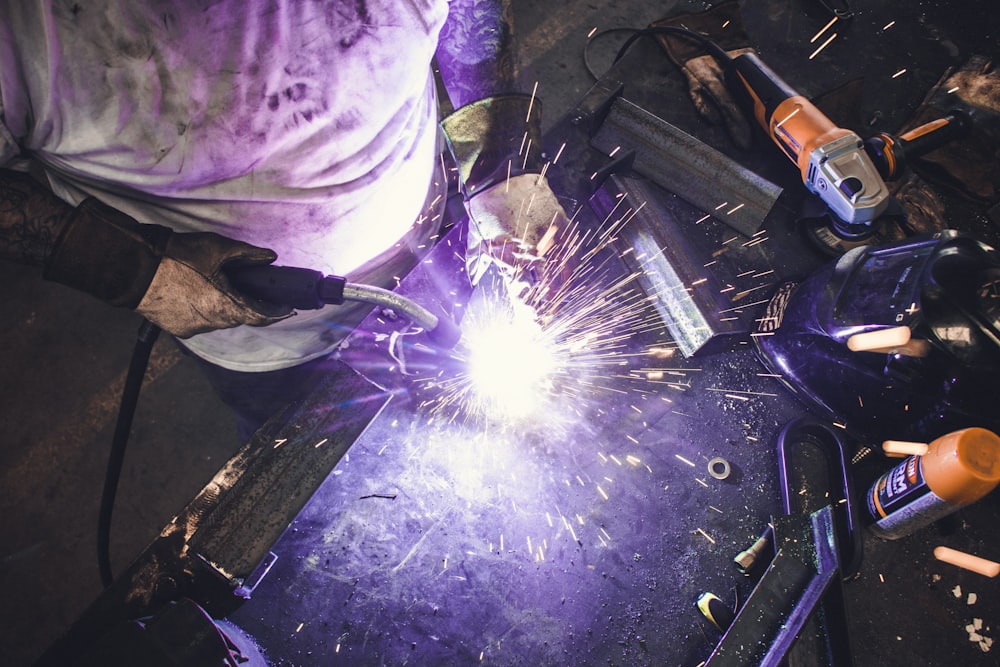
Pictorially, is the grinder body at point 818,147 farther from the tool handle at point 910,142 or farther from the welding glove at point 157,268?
the welding glove at point 157,268

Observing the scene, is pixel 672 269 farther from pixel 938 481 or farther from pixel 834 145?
pixel 938 481

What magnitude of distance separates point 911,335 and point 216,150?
2.04 m

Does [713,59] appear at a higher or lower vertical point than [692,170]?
higher

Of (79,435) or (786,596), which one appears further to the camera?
(79,435)

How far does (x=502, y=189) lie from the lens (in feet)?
5.96

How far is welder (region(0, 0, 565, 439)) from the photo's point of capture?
1.09 metres

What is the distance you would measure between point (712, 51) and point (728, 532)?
7.86 ft

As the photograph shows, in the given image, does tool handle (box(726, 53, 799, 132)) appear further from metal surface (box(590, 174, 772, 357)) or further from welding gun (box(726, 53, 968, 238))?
metal surface (box(590, 174, 772, 357))

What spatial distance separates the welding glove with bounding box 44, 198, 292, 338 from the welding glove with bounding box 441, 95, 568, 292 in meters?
0.79

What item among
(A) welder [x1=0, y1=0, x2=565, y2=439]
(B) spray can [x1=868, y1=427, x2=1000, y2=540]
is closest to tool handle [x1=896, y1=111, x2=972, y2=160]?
(B) spray can [x1=868, y1=427, x2=1000, y2=540]

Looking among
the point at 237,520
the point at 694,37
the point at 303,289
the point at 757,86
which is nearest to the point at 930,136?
Answer: the point at 757,86

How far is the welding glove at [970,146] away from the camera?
8.05ft

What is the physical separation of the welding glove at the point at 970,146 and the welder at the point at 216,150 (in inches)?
92.2

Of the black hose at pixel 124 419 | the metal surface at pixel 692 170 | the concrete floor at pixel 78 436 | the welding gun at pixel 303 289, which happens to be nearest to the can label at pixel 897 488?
the metal surface at pixel 692 170
